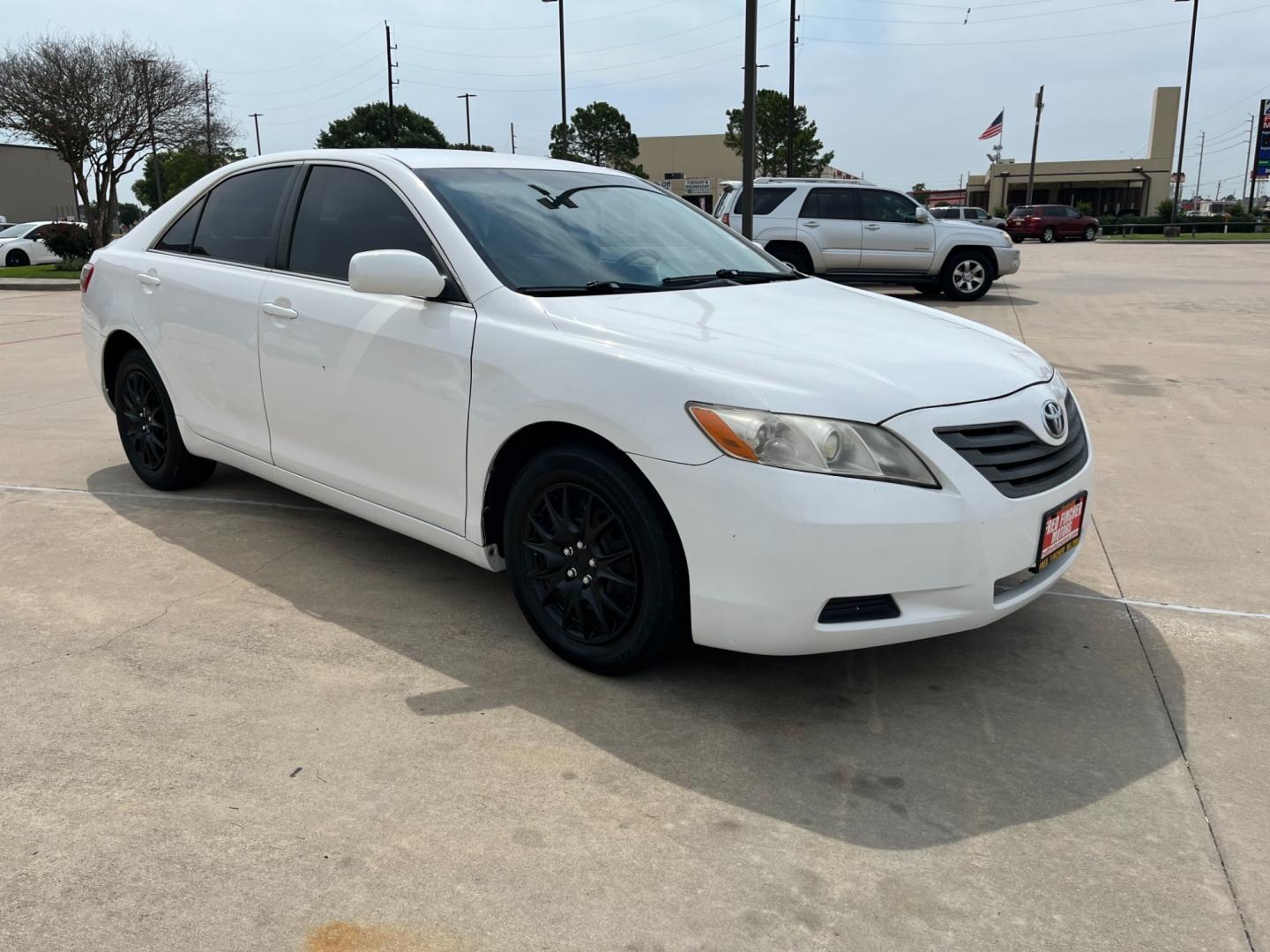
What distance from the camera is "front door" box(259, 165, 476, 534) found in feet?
11.6

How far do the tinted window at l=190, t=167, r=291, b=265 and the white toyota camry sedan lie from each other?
14 mm

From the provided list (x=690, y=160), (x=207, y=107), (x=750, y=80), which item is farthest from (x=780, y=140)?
(x=750, y=80)

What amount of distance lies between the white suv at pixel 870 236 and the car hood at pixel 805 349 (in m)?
12.3

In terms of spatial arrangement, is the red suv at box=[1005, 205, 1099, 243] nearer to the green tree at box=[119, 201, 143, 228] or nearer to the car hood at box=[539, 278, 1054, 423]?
the car hood at box=[539, 278, 1054, 423]

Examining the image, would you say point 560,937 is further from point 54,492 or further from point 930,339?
point 54,492

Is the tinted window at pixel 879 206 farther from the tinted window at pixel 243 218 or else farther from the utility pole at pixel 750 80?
the tinted window at pixel 243 218

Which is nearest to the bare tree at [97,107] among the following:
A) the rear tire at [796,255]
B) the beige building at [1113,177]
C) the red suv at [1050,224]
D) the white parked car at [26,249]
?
the white parked car at [26,249]

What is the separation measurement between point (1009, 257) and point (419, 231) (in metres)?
14.1

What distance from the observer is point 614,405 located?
3.01m

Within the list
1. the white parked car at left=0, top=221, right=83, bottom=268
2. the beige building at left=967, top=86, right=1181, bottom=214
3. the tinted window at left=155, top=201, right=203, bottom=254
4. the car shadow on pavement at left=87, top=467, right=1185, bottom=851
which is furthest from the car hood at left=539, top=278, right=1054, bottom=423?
the beige building at left=967, top=86, right=1181, bottom=214

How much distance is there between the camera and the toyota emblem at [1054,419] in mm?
3227

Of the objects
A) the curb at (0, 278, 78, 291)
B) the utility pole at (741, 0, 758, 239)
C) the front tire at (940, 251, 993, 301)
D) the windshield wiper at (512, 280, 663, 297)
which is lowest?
the curb at (0, 278, 78, 291)

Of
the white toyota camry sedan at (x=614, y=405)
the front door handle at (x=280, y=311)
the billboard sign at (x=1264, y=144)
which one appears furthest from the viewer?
the billboard sign at (x=1264, y=144)

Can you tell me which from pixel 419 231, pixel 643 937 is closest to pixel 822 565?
pixel 643 937
